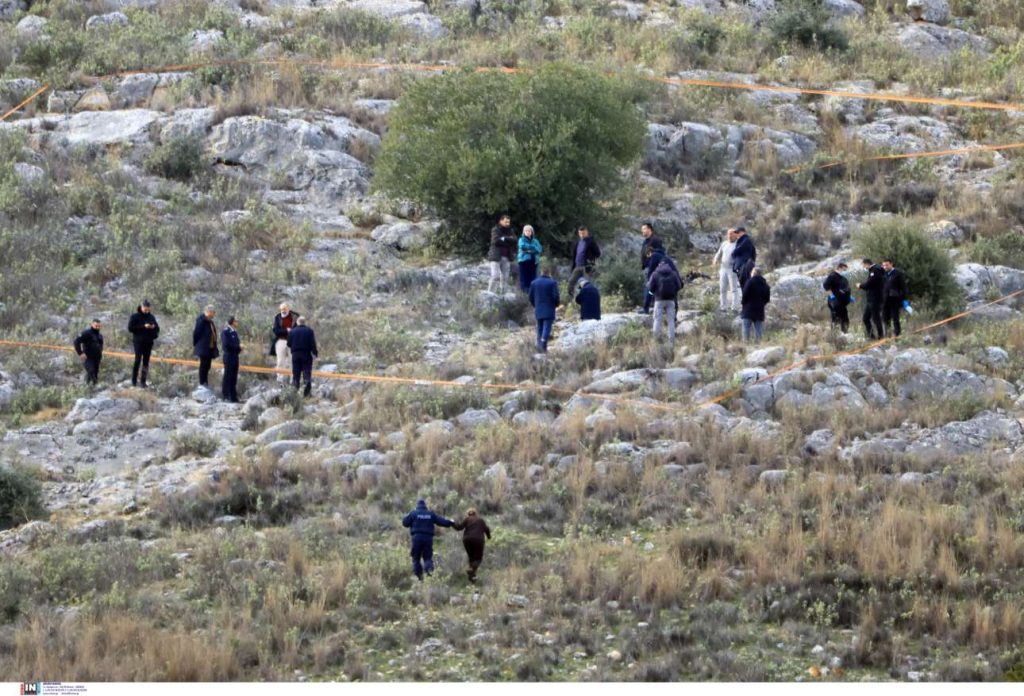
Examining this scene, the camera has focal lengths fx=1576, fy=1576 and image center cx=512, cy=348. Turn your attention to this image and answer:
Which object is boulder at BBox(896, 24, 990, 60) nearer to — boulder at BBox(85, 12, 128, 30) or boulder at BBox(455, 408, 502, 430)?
boulder at BBox(85, 12, 128, 30)

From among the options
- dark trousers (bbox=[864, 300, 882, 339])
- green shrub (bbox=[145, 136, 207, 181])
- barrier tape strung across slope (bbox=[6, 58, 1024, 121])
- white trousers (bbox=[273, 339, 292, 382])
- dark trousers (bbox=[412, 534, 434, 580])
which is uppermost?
barrier tape strung across slope (bbox=[6, 58, 1024, 121])

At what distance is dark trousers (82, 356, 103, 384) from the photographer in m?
19.9

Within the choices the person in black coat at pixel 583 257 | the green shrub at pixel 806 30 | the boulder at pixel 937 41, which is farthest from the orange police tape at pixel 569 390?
the boulder at pixel 937 41

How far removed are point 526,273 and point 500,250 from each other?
535 mm

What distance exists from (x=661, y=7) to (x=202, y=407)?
20.6 metres

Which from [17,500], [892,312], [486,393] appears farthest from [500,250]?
[17,500]

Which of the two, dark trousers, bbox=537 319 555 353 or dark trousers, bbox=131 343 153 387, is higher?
dark trousers, bbox=537 319 555 353

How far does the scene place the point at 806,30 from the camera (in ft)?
112

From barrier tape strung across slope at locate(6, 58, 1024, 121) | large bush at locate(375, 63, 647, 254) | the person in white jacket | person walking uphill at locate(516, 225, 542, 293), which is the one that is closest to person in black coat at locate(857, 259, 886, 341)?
the person in white jacket

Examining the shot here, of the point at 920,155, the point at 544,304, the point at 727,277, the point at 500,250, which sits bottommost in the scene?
the point at 544,304

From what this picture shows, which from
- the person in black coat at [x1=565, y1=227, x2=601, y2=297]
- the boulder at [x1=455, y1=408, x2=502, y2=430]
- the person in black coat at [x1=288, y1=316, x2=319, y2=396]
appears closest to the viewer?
the boulder at [x1=455, y1=408, x2=502, y2=430]

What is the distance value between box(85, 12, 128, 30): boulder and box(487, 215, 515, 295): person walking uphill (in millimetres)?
14014

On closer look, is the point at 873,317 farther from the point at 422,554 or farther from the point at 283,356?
the point at 422,554

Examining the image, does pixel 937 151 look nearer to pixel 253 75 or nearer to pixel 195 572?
pixel 253 75
